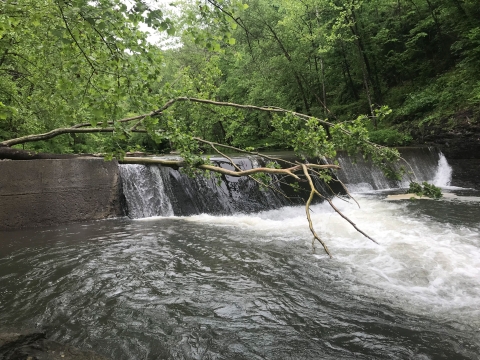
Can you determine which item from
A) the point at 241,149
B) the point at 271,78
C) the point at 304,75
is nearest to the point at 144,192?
the point at 241,149

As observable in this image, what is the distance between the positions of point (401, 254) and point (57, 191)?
24.9ft

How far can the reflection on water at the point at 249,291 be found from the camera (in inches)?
125

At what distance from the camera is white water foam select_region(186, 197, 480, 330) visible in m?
4.03

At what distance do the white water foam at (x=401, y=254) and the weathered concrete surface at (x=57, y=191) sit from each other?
2393 mm

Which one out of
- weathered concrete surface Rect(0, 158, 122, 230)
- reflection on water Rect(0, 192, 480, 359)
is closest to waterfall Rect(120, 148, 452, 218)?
weathered concrete surface Rect(0, 158, 122, 230)

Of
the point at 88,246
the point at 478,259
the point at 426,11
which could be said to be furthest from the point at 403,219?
the point at 426,11

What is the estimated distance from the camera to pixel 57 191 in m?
8.00

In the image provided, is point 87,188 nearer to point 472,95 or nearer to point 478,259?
point 478,259

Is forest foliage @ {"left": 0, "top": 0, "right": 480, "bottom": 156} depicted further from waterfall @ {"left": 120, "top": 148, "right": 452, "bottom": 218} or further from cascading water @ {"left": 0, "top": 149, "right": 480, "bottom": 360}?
cascading water @ {"left": 0, "top": 149, "right": 480, "bottom": 360}

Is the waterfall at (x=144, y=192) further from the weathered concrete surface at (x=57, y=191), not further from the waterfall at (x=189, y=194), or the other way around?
the weathered concrete surface at (x=57, y=191)

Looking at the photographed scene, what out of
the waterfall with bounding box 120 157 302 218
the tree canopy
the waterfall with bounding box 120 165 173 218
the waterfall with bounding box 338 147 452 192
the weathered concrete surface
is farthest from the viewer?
the waterfall with bounding box 338 147 452 192

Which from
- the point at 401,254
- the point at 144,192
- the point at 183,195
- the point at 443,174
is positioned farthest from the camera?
the point at 443,174

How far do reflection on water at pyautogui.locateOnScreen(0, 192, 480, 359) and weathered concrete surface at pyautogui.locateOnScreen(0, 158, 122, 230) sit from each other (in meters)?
0.58

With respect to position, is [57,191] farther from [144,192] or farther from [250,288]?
[250,288]
